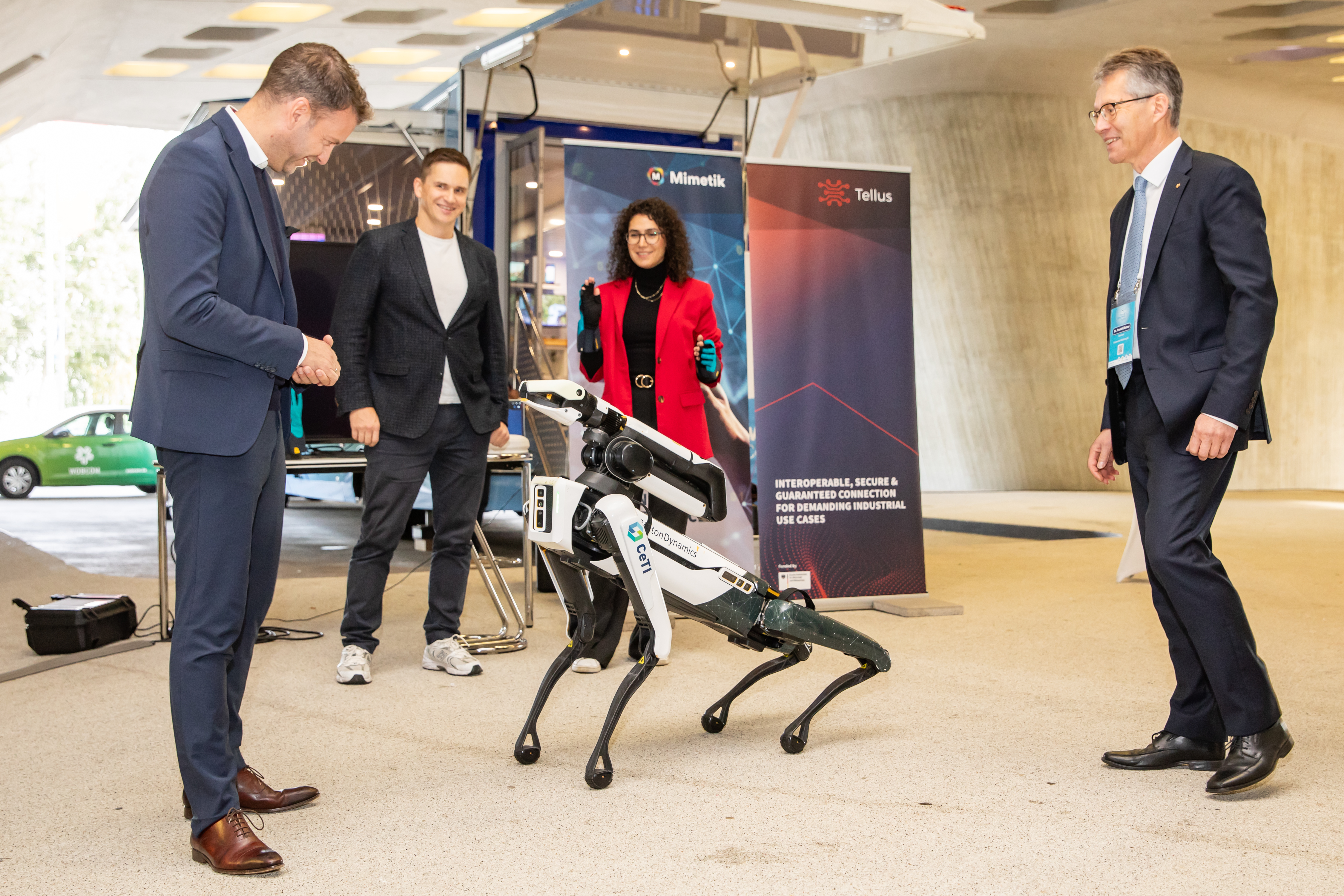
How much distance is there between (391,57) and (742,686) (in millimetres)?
10901

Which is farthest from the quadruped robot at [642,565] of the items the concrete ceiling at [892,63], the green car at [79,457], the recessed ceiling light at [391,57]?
the green car at [79,457]

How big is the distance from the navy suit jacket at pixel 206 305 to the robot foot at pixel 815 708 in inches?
58.0

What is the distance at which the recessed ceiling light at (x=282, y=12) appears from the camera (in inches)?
398

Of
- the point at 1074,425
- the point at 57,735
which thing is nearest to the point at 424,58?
the point at 1074,425

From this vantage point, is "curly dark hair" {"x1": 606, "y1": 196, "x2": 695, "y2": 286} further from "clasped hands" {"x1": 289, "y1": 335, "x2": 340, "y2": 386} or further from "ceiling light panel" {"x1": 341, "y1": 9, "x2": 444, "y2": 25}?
"ceiling light panel" {"x1": 341, "y1": 9, "x2": 444, "y2": 25}

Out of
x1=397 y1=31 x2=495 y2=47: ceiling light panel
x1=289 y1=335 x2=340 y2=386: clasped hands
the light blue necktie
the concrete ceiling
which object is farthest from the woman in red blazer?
x1=397 y1=31 x2=495 y2=47: ceiling light panel

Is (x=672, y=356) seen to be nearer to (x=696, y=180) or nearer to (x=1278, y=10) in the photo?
(x=696, y=180)

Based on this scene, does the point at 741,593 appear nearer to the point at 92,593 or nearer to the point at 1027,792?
the point at 1027,792

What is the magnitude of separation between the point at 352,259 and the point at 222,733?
1960 millimetres

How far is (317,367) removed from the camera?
1979mm

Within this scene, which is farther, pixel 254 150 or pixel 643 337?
pixel 643 337

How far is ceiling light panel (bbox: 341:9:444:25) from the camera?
10328mm

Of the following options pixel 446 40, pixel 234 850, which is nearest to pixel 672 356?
pixel 234 850

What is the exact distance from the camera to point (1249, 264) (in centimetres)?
230
